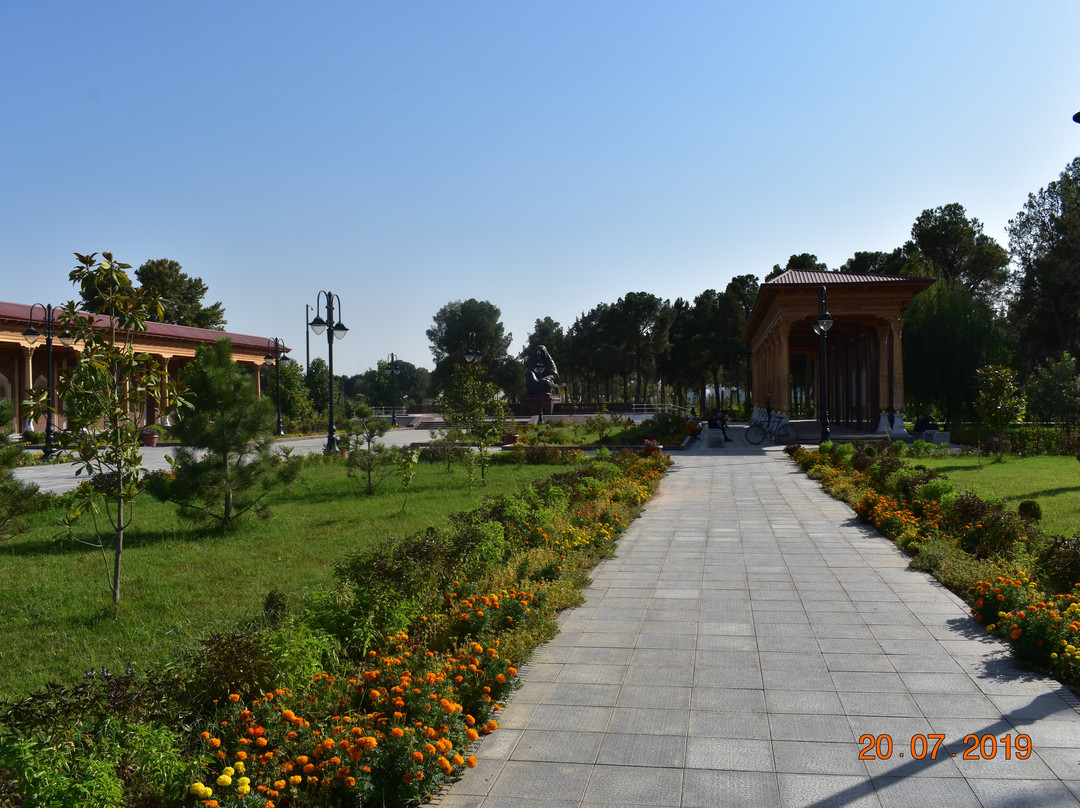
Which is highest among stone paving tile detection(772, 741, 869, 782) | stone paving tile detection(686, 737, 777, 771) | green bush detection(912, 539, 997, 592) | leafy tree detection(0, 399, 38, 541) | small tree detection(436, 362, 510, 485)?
small tree detection(436, 362, 510, 485)

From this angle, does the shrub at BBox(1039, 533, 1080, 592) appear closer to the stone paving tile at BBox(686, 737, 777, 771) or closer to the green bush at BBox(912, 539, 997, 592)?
the green bush at BBox(912, 539, 997, 592)

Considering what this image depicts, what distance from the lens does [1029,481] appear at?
14414mm

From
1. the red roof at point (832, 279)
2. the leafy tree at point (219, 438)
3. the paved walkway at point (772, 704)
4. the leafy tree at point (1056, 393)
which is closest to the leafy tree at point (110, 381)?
the leafy tree at point (219, 438)

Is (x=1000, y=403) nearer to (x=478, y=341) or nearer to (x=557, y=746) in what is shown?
(x=557, y=746)

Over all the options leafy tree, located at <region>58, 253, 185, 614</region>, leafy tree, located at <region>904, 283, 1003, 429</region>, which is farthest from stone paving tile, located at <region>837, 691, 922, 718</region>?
leafy tree, located at <region>904, 283, 1003, 429</region>

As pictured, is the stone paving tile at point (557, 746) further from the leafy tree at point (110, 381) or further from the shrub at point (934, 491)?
the shrub at point (934, 491)

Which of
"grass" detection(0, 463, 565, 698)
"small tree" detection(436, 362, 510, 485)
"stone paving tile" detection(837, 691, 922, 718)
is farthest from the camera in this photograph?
"small tree" detection(436, 362, 510, 485)

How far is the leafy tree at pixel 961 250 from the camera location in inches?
1900

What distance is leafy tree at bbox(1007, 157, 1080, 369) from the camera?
1666 inches

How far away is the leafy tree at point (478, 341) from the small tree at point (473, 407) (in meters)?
58.9

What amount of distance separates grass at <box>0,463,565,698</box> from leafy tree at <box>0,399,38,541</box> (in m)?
0.49

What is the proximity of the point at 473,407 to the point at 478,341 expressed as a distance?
61533 mm

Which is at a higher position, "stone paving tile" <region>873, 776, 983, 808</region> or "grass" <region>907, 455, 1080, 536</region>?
"grass" <region>907, 455, 1080, 536</region>

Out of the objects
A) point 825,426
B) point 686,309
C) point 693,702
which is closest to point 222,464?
point 693,702
